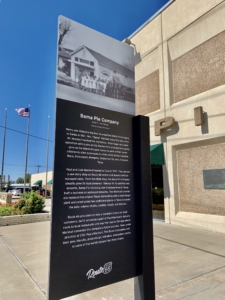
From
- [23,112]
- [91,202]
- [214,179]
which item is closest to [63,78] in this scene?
[91,202]

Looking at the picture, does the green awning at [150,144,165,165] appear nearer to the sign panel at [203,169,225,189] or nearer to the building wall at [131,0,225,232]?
the building wall at [131,0,225,232]

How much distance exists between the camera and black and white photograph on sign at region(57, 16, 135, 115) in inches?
94.0

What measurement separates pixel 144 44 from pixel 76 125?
38.1 ft

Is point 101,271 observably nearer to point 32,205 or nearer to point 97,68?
point 97,68

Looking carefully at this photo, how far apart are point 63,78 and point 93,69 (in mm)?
421

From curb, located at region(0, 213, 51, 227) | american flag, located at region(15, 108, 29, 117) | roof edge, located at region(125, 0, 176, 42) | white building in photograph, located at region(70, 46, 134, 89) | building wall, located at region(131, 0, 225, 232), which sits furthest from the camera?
american flag, located at region(15, 108, 29, 117)

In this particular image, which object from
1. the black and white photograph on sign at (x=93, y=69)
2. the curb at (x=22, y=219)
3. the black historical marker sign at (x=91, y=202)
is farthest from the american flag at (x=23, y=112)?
the black historical marker sign at (x=91, y=202)

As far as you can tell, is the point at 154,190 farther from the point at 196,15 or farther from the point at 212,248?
the point at 196,15

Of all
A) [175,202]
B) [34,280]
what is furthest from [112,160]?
[175,202]

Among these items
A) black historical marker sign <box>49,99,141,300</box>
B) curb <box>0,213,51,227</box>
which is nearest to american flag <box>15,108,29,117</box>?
curb <box>0,213,51,227</box>

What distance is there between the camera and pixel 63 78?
2.34 metres

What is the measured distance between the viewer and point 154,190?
12.2 m

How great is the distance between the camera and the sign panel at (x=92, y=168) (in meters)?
2.23

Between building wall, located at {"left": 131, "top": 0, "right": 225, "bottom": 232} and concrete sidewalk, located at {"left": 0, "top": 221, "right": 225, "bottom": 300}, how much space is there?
1.92 meters
